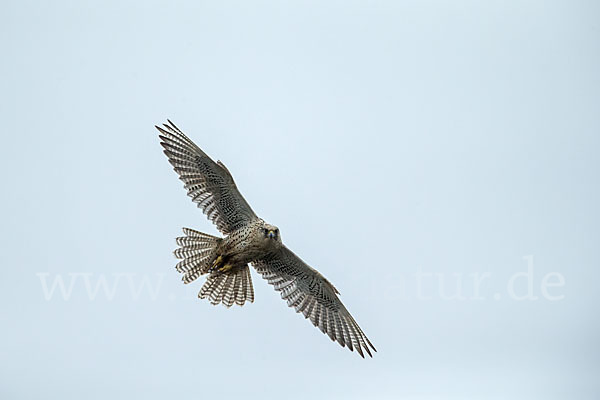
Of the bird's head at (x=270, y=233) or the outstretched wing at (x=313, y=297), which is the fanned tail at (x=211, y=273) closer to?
the outstretched wing at (x=313, y=297)

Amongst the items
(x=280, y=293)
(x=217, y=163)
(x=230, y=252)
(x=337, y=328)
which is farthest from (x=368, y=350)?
(x=217, y=163)

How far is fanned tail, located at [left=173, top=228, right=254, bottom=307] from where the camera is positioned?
1577 cm

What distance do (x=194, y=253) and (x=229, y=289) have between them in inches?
38.2

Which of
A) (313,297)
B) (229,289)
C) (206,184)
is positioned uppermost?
(206,184)

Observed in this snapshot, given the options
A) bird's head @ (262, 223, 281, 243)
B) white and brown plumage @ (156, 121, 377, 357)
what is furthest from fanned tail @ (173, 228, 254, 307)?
bird's head @ (262, 223, 281, 243)

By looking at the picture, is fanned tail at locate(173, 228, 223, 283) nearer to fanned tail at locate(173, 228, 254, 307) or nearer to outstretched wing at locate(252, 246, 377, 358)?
fanned tail at locate(173, 228, 254, 307)

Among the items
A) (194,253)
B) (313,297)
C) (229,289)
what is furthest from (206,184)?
(313,297)

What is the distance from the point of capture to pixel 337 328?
16203 mm

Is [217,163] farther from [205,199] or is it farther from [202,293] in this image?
[202,293]

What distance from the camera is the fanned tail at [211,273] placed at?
1577 cm

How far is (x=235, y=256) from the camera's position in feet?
50.4

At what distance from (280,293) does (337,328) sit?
1205 mm

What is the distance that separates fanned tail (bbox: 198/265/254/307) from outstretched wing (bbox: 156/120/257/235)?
1.00m

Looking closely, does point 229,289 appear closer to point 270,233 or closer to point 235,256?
point 235,256
